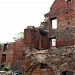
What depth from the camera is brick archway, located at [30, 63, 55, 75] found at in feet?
77.3

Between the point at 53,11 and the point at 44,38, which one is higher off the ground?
the point at 53,11

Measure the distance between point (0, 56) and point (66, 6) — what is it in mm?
20333

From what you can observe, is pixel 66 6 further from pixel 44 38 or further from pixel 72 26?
pixel 44 38

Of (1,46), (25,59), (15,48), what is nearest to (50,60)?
(25,59)

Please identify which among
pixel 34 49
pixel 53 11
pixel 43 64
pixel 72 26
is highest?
pixel 53 11

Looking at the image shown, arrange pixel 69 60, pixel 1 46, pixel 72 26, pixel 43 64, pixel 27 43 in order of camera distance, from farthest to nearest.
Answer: pixel 1 46 → pixel 72 26 → pixel 27 43 → pixel 43 64 → pixel 69 60

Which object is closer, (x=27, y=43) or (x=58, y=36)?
(x=27, y=43)

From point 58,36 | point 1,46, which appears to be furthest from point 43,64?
point 1,46

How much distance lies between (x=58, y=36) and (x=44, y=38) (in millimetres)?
1863

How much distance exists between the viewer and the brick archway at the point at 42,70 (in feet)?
77.3

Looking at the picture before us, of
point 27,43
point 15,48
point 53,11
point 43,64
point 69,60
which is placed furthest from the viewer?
point 15,48

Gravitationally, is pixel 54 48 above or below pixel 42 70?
above

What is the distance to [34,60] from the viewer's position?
2445 centimetres

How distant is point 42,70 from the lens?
78.9 feet
